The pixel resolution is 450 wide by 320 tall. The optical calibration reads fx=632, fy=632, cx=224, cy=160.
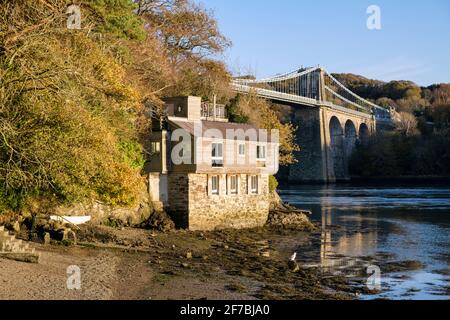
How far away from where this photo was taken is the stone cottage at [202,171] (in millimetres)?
30391

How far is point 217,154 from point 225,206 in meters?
2.64

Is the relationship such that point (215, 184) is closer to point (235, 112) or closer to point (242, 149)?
point (242, 149)

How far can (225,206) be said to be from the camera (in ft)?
104

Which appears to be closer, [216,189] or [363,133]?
[216,189]

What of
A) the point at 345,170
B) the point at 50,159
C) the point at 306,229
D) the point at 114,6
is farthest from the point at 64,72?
the point at 345,170

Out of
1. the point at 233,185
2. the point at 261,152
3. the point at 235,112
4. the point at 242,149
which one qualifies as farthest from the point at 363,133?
the point at 233,185

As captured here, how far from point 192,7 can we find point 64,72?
26.0m

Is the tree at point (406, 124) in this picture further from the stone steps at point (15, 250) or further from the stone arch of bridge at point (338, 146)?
the stone steps at point (15, 250)

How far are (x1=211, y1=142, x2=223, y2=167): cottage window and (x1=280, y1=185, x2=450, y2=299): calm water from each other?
Answer: 19.5 feet

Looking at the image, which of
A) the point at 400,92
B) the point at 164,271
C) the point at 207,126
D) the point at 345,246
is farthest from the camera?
the point at 400,92

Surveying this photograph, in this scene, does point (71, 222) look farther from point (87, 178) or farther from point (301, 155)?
point (301, 155)

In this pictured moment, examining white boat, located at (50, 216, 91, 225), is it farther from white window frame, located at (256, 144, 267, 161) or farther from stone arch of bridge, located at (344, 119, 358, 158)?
stone arch of bridge, located at (344, 119, 358, 158)

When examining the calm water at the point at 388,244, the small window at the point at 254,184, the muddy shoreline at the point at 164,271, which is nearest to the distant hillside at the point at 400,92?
the calm water at the point at 388,244

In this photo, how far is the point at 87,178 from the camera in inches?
842
